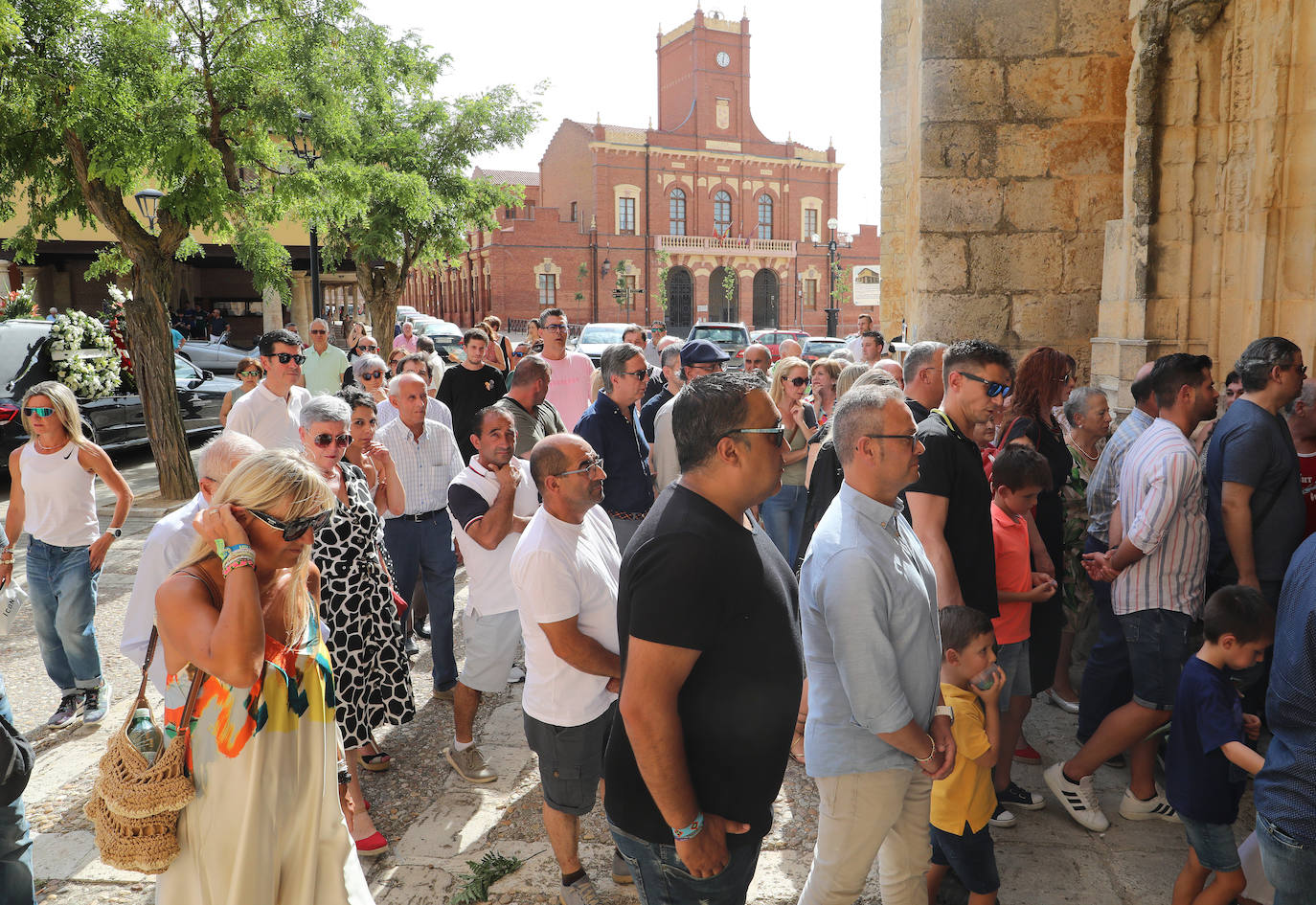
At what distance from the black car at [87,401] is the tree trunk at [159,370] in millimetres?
211

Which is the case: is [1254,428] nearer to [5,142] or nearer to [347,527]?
[347,527]

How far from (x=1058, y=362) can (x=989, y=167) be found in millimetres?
2695

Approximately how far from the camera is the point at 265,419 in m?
5.88

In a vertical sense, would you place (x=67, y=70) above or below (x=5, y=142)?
above

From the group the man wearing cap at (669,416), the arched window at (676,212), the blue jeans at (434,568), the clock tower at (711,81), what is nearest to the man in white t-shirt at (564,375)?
the man wearing cap at (669,416)

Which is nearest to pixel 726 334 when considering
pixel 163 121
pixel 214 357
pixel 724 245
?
pixel 214 357

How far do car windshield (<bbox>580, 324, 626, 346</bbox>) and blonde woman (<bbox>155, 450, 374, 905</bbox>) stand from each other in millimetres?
20432

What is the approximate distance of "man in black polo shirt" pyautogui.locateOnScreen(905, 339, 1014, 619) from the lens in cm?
337

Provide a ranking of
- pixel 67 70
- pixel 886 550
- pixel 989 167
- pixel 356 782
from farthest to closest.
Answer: pixel 67 70
pixel 989 167
pixel 356 782
pixel 886 550

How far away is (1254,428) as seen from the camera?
3.82 metres

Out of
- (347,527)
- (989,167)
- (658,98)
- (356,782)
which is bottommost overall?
(356,782)

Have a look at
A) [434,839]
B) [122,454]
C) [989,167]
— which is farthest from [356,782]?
[122,454]

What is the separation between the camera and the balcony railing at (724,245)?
5431cm

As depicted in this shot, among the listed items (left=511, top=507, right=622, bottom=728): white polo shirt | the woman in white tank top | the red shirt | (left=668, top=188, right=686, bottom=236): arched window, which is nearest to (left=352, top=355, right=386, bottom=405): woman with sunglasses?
the woman in white tank top
